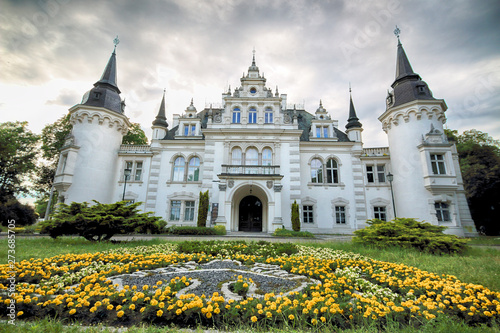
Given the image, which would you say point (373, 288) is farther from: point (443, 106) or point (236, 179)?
point (443, 106)

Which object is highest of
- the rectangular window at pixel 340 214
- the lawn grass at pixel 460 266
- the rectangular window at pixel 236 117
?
the rectangular window at pixel 236 117

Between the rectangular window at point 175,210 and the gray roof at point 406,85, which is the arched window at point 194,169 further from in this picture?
the gray roof at point 406,85

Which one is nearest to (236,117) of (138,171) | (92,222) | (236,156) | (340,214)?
(236,156)

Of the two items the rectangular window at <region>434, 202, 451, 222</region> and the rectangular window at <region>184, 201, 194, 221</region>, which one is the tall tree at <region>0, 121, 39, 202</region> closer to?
the rectangular window at <region>184, 201, 194, 221</region>

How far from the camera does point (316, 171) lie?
24.2m

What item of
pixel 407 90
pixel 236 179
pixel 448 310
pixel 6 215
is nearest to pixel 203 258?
pixel 448 310

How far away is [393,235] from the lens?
1062cm

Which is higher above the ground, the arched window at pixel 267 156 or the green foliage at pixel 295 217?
the arched window at pixel 267 156

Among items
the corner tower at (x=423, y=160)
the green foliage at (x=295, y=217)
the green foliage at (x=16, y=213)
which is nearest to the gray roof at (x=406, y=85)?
the corner tower at (x=423, y=160)

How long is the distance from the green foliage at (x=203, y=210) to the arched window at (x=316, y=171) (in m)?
11.0

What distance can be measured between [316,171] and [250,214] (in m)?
8.23

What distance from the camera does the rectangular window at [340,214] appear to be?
75.3 ft

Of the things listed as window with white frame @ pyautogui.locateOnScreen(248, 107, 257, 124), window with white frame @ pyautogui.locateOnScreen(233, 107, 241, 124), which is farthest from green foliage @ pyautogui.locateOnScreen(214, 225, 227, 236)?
window with white frame @ pyautogui.locateOnScreen(248, 107, 257, 124)

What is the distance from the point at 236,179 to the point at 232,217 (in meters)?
3.83
